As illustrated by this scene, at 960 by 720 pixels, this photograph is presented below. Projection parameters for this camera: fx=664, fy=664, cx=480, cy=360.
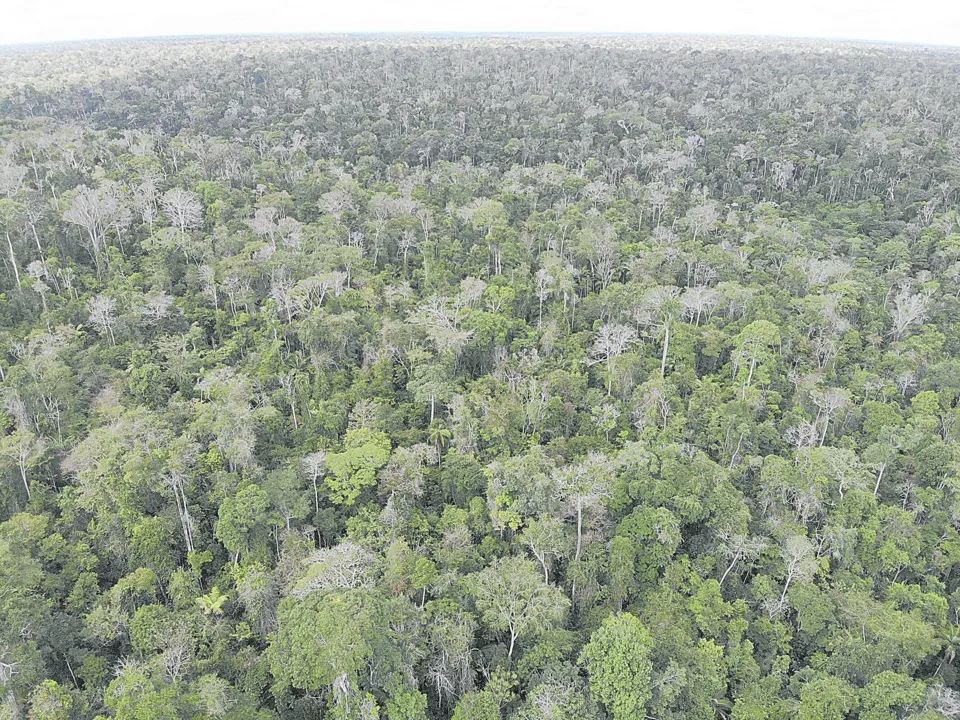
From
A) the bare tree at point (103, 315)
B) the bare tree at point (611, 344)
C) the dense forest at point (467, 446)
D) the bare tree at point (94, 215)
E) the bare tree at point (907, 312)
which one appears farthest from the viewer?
the bare tree at point (94, 215)

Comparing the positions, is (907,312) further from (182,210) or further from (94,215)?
(94,215)

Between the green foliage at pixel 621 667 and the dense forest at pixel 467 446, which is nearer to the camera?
the green foliage at pixel 621 667

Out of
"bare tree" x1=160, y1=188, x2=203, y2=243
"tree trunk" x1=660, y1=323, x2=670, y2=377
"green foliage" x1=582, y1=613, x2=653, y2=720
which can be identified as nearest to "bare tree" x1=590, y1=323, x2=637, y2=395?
"tree trunk" x1=660, y1=323, x2=670, y2=377

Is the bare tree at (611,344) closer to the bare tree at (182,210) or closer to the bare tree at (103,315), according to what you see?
the bare tree at (103,315)

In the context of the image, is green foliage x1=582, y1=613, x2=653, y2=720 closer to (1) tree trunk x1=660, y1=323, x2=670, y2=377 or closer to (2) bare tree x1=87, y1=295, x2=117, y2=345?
(1) tree trunk x1=660, y1=323, x2=670, y2=377

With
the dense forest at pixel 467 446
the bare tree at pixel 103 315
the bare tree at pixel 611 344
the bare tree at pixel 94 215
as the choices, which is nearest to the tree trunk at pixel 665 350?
the dense forest at pixel 467 446

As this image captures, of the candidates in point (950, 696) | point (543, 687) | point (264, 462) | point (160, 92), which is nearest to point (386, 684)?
point (543, 687)

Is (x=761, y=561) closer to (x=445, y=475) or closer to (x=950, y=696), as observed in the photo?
(x=950, y=696)

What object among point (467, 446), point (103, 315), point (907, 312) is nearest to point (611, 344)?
point (467, 446)
